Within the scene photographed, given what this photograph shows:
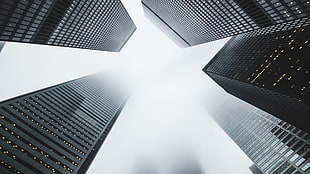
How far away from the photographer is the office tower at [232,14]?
2251 inches

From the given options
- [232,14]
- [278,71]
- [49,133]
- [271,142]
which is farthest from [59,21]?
[271,142]

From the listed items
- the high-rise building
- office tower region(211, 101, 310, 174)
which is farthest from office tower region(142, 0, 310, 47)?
office tower region(211, 101, 310, 174)

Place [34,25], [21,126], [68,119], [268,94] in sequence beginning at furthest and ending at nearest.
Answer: [68,119] → [268,94] → [21,126] → [34,25]

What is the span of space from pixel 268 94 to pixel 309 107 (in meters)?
19.9

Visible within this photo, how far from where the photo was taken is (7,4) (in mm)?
50875

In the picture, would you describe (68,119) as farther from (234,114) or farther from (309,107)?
(234,114)

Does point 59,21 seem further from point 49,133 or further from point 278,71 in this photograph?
point 278,71

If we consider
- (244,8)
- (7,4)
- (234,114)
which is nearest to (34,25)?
(7,4)

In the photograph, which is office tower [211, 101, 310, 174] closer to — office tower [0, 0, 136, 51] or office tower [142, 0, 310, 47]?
office tower [142, 0, 310, 47]

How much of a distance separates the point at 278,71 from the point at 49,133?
9672 centimetres

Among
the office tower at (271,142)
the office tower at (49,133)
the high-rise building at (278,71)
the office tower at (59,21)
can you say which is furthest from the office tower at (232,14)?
the office tower at (49,133)

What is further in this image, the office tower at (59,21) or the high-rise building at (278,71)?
the high-rise building at (278,71)

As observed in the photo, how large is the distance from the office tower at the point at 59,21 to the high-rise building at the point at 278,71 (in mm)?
74311

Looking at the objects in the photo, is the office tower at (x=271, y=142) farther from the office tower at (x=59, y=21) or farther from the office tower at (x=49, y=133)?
the office tower at (x=59, y=21)
